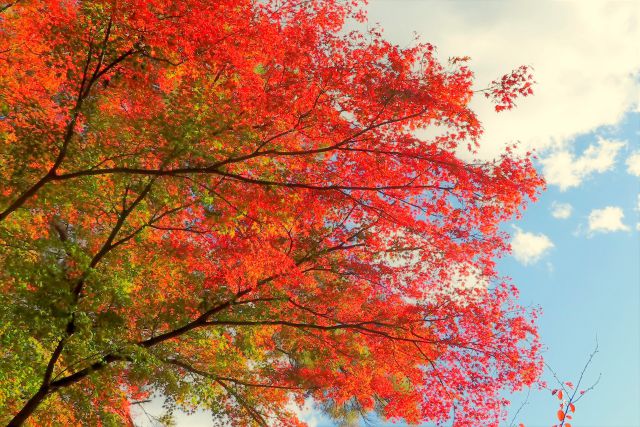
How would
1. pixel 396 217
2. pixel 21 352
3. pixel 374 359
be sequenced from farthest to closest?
pixel 374 359 < pixel 396 217 < pixel 21 352

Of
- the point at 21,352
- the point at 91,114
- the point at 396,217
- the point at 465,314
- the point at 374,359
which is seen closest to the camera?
the point at 91,114

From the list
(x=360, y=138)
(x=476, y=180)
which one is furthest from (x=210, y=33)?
(x=476, y=180)

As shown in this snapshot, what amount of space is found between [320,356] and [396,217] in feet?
13.9

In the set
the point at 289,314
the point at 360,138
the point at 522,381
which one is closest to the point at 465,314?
the point at 522,381

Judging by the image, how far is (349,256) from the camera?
11.8m

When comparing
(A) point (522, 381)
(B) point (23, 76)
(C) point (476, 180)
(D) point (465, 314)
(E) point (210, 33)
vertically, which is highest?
(B) point (23, 76)

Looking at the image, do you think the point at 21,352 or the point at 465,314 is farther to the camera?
the point at 465,314

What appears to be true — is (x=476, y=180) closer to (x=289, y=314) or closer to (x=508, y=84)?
(x=508, y=84)

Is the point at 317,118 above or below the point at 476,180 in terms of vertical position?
above

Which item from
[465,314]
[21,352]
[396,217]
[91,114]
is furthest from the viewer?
[465,314]

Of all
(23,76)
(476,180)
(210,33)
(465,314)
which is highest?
(23,76)

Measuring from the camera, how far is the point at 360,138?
8.87 meters

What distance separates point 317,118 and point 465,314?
15.6 ft

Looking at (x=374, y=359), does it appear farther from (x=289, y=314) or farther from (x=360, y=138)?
(x=360, y=138)
